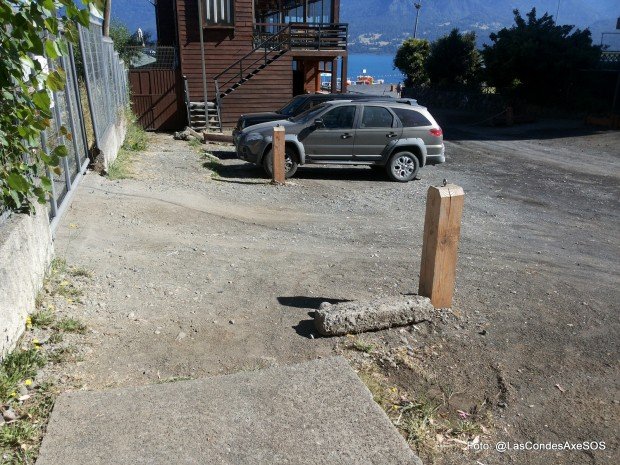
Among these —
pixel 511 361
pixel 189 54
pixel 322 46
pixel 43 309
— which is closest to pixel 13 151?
pixel 43 309

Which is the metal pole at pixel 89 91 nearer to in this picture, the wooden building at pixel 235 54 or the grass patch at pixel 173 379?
the grass patch at pixel 173 379

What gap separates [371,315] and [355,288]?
116 centimetres

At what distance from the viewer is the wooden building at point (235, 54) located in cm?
2109

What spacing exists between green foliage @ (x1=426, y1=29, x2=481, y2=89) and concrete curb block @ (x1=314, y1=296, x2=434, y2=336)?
34240 mm

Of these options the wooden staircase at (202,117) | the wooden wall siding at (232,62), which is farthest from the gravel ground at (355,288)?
the wooden wall siding at (232,62)

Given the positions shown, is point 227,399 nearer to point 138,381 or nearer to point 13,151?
point 138,381

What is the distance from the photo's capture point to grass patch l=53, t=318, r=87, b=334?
420cm

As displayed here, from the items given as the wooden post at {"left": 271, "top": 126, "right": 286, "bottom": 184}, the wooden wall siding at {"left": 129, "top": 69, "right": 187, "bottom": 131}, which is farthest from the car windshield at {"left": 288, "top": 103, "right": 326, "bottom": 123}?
the wooden wall siding at {"left": 129, "top": 69, "right": 187, "bottom": 131}

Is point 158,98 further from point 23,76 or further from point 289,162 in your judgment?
point 23,76

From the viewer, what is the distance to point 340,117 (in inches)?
488

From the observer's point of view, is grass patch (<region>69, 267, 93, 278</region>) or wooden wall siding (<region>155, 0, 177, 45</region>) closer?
grass patch (<region>69, 267, 93, 278</region>)

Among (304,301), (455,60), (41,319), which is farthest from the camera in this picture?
(455,60)

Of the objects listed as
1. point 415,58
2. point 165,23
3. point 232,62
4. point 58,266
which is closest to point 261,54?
point 232,62

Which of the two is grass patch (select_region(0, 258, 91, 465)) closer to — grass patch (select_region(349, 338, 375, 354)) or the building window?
grass patch (select_region(349, 338, 375, 354))
